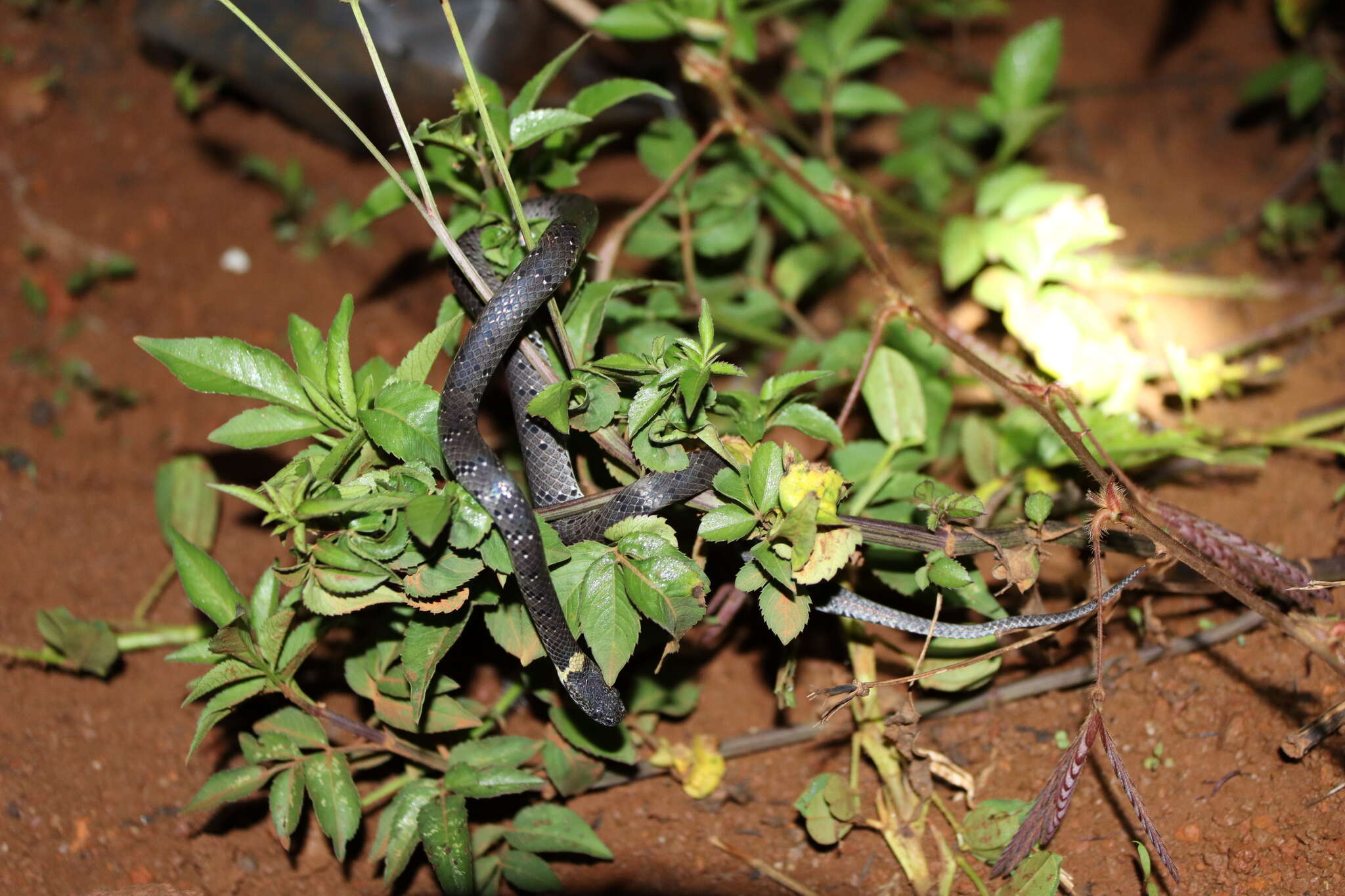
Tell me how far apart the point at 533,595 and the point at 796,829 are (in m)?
0.90

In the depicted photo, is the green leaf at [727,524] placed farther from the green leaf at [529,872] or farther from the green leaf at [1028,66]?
the green leaf at [1028,66]

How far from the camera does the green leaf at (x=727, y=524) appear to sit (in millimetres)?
1532

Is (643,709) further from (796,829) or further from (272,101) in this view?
(272,101)

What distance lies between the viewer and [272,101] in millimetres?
3424

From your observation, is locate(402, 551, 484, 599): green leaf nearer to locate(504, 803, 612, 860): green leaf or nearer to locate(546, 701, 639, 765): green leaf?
locate(546, 701, 639, 765): green leaf

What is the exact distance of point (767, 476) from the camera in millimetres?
1529

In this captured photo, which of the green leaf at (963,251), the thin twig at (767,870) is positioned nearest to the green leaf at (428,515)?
the thin twig at (767,870)

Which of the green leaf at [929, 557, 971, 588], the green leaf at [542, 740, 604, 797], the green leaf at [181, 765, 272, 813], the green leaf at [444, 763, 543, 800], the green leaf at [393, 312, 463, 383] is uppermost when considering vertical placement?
the green leaf at [393, 312, 463, 383]

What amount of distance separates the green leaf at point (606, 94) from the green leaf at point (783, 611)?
1.03 meters

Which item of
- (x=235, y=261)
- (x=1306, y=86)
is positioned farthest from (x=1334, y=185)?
(x=235, y=261)

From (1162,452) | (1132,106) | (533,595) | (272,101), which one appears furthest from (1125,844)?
(272,101)

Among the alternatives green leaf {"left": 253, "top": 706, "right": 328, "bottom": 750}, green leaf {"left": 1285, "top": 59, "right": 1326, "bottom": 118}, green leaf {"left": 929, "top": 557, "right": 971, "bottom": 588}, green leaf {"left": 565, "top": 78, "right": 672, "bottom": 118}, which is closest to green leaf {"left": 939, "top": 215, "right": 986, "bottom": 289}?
green leaf {"left": 565, "top": 78, "right": 672, "bottom": 118}

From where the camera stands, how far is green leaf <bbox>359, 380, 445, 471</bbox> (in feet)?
5.05

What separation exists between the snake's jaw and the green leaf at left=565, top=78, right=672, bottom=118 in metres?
1.08
